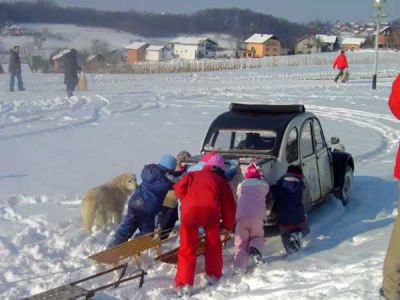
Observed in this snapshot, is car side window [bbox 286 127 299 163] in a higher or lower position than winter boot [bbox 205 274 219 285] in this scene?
higher

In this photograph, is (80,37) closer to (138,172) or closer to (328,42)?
(328,42)

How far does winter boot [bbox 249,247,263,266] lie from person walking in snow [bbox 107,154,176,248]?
1152mm

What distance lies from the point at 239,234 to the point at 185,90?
1819 cm

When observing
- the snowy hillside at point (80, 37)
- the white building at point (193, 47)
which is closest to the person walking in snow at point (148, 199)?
the snowy hillside at point (80, 37)

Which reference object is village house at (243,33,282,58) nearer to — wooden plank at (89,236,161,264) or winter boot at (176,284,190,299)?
wooden plank at (89,236,161,264)

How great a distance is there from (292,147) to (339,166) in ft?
5.18

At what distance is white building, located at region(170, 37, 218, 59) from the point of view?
109 meters

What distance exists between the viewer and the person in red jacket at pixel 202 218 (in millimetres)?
5812

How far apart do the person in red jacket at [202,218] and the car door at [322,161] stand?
267cm

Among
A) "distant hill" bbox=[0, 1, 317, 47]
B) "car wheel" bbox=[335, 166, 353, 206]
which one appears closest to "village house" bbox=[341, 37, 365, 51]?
"distant hill" bbox=[0, 1, 317, 47]

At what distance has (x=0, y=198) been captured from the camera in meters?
8.55

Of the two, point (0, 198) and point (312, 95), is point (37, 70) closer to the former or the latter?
point (312, 95)

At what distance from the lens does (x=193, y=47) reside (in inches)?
4311

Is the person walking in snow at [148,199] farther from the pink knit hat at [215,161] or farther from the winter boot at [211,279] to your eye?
the winter boot at [211,279]
